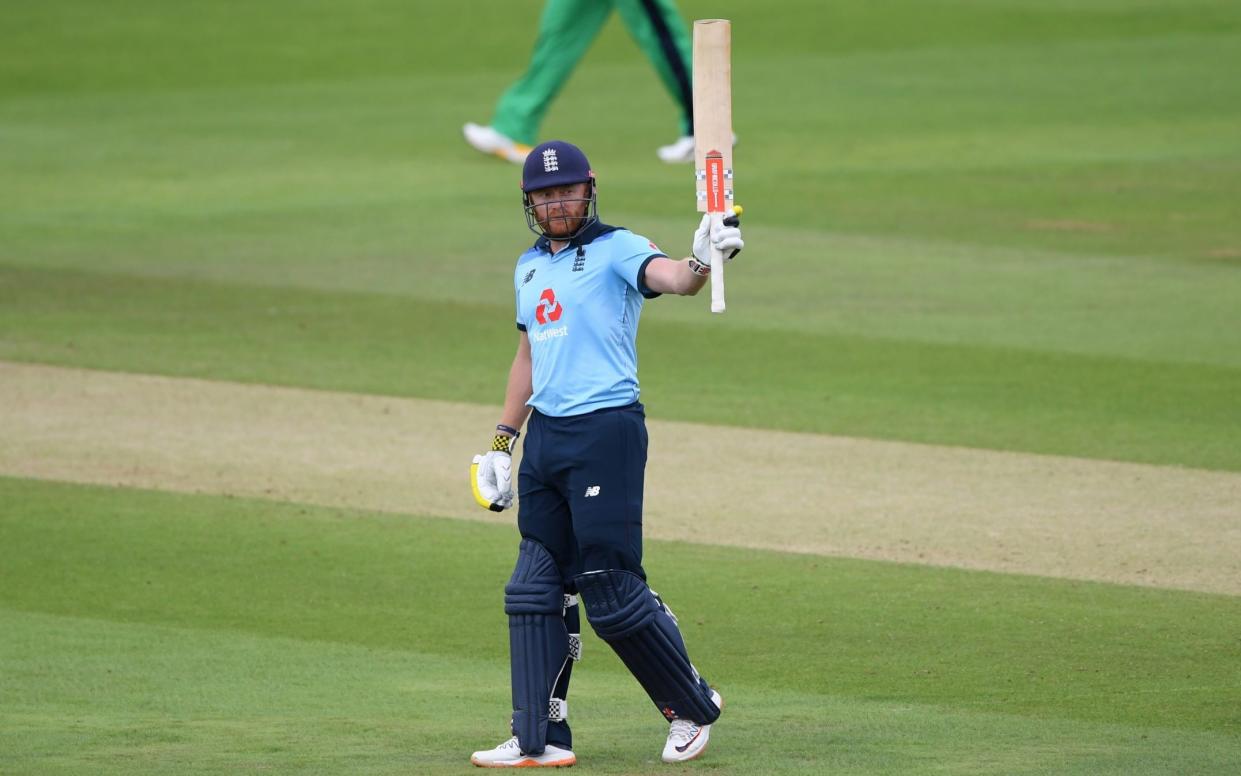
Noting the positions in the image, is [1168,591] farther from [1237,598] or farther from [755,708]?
[755,708]

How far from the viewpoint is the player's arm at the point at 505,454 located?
22.1 feet

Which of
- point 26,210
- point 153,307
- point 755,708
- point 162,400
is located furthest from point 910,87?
point 755,708

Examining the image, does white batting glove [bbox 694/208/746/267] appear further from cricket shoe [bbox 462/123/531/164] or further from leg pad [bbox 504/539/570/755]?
cricket shoe [bbox 462/123/531/164]

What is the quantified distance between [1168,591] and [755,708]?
2.34m

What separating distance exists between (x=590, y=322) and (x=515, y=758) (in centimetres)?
135

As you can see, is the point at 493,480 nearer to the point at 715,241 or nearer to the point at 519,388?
the point at 519,388

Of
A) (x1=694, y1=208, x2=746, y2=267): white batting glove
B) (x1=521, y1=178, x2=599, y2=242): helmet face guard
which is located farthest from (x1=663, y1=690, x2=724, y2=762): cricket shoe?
(x1=521, y1=178, x2=599, y2=242): helmet face guard

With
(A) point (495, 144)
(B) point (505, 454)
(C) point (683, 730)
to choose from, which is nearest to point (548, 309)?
(B) point (505, 454)

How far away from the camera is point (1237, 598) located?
334 inches

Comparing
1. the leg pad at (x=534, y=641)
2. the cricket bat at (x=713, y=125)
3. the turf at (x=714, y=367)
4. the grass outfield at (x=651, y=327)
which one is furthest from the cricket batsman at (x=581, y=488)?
the turf at (x=714, y=367)

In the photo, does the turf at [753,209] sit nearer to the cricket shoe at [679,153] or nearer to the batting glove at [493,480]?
the cricket shoe at [679,153]

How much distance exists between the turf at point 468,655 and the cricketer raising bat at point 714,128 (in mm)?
1639

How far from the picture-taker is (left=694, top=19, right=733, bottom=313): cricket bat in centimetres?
629

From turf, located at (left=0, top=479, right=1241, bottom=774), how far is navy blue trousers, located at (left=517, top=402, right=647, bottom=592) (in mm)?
660
